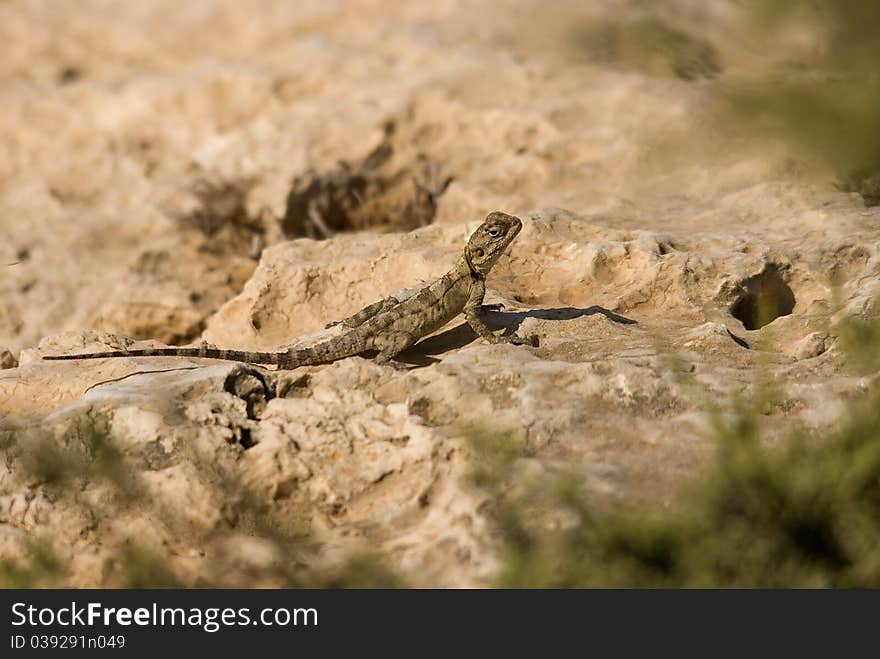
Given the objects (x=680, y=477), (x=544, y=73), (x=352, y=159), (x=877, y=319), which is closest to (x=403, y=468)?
(x=680, y=477)

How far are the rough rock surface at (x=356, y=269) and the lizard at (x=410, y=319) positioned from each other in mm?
158

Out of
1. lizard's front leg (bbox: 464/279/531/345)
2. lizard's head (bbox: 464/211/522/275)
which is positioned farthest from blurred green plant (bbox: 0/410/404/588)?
lizard's head (bbox: 464/211/522/275)

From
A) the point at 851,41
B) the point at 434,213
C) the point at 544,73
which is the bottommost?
the point at 434,213

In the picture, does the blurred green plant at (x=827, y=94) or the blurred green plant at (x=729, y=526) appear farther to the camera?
the blurred green plant at (x=827, y=94)

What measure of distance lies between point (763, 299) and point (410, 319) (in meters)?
2.14

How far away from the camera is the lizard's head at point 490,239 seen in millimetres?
5902

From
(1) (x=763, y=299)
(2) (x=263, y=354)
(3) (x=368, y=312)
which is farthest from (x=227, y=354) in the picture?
(1) (x=763, y=299)

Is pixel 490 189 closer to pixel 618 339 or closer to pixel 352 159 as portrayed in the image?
pixel 352 159

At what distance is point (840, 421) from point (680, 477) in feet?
2.43

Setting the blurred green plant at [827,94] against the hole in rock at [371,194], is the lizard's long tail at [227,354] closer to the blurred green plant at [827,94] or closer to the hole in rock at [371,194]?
the blurred green plant at [827,94]

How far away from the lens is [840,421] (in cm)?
413

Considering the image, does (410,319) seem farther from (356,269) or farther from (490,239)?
(356,269)

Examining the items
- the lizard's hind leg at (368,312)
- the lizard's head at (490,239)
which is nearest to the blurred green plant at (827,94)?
the lizard's head at (490,239)

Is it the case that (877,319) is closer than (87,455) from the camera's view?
No
